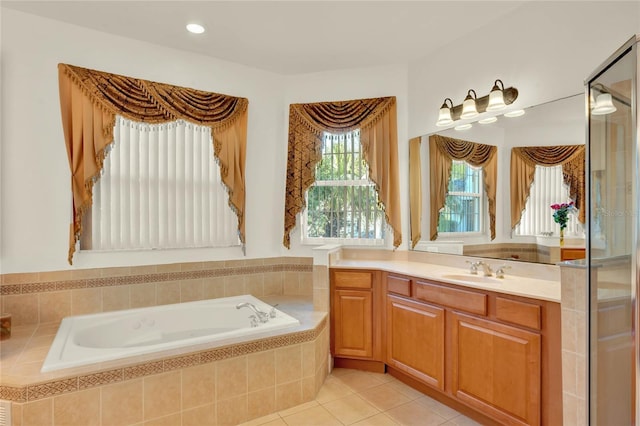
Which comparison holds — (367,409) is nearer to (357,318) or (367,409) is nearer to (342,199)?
(357,318)

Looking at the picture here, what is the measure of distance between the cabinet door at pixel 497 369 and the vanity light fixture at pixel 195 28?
282 centimetres

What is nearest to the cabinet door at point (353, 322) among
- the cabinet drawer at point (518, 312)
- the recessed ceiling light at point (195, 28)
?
the cabinet drawer at point (518, 312)

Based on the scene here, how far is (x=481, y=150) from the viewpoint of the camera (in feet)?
8.89

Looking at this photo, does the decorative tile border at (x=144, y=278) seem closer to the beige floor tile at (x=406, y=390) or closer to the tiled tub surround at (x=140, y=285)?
the tiled tub surround at (x=140, y=285)

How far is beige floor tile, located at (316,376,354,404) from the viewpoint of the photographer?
2461 mm

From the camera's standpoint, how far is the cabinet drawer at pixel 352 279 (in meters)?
2.86

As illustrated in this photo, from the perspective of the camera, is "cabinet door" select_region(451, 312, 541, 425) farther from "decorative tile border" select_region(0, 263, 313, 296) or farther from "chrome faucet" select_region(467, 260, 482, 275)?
"decorative tile border" select_region(0, 263, 313, 296)

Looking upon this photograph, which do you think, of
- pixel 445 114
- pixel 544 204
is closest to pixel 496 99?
pixel 445 114

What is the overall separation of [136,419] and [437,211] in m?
2.63

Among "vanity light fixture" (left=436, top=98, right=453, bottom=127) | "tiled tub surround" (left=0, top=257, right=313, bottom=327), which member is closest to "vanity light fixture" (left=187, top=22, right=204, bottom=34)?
"tiled tub surround" (left=0, top=257, right=313, bottom=327)

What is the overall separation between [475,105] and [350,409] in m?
2.39

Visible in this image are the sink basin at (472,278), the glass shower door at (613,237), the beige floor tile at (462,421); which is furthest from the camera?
the sink basin at (472,278)

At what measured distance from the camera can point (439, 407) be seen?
2387 millimetres

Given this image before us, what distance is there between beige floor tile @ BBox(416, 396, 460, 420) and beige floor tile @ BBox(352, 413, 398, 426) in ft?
1.14
